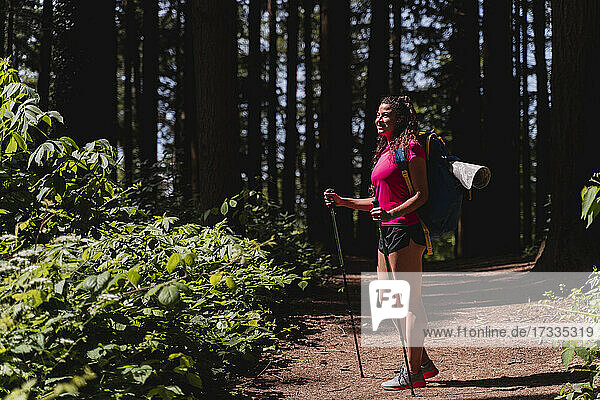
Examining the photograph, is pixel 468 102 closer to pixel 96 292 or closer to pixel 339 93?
pixel 339 93

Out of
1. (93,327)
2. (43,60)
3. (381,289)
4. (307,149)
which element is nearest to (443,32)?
(307,149)

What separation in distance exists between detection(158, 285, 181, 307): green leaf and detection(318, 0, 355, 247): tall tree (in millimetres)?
12975

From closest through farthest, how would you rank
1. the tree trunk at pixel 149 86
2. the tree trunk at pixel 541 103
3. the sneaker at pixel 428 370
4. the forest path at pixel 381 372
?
the forest path at pixel 381 372
the sneaker at pixel 428 370
the tree trunk at pixel 149 86
the tree trunk at pixel 541 103

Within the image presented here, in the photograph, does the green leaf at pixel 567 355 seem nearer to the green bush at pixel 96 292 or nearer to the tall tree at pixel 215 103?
the green bush at pixel 96 292

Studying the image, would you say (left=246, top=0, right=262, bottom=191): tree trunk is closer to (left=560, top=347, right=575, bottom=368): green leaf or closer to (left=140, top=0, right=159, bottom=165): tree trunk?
(left=140, top=0, right=159, bottom=165): tree trunk

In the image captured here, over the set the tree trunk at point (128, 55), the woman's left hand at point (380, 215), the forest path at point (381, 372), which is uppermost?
the tree trunk at point (128, 55)

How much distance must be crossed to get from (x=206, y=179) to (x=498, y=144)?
1002 cm

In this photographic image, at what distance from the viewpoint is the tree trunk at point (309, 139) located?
698 inches

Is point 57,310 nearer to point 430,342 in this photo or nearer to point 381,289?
point 381,289

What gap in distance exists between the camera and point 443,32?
2216cm

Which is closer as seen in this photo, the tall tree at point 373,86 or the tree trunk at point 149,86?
the tall tree at point 373,86

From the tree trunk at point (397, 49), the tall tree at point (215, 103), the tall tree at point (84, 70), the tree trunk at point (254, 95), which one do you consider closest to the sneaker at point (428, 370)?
the tall tree at point (215, 103)

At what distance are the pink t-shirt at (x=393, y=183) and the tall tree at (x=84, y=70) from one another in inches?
207

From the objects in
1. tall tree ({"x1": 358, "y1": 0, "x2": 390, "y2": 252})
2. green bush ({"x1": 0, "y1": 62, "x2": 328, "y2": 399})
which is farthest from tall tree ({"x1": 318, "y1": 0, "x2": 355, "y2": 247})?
green bush ({"x1": 0, "y1": 62, "x2": 328, "y2": 399})
